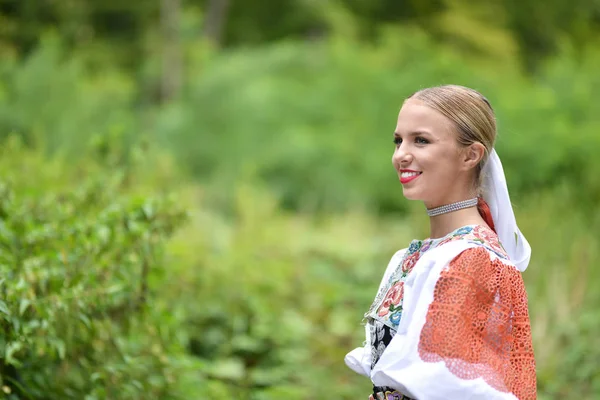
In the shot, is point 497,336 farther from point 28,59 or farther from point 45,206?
point 28,59

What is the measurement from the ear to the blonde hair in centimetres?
1

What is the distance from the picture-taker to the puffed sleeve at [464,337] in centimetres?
157

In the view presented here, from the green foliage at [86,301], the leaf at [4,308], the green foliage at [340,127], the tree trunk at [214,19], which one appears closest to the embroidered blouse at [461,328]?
the leaf at [4,308]

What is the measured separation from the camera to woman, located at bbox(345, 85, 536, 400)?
1587 mm

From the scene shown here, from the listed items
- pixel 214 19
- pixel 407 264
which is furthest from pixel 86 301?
pixel 214 19

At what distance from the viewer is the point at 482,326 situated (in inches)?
64.2

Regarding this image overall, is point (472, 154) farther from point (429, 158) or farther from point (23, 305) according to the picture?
point (23, 305)

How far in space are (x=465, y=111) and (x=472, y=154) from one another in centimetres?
10

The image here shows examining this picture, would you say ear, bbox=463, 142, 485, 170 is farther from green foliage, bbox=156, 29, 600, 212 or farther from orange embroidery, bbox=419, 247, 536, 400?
green foliage, bbox=156, 29, 600, 212

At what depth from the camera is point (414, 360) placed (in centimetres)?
160

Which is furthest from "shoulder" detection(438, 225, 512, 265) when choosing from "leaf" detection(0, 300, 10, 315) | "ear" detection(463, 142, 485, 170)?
"leaf" detection(0, 300, 10, 315)

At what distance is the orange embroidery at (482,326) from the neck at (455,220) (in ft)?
0.47

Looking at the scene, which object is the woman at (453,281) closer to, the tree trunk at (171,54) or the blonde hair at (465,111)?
the blonde hair at (465,111)

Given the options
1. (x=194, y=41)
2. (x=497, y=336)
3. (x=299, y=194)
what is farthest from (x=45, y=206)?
(x=194, y=41)
